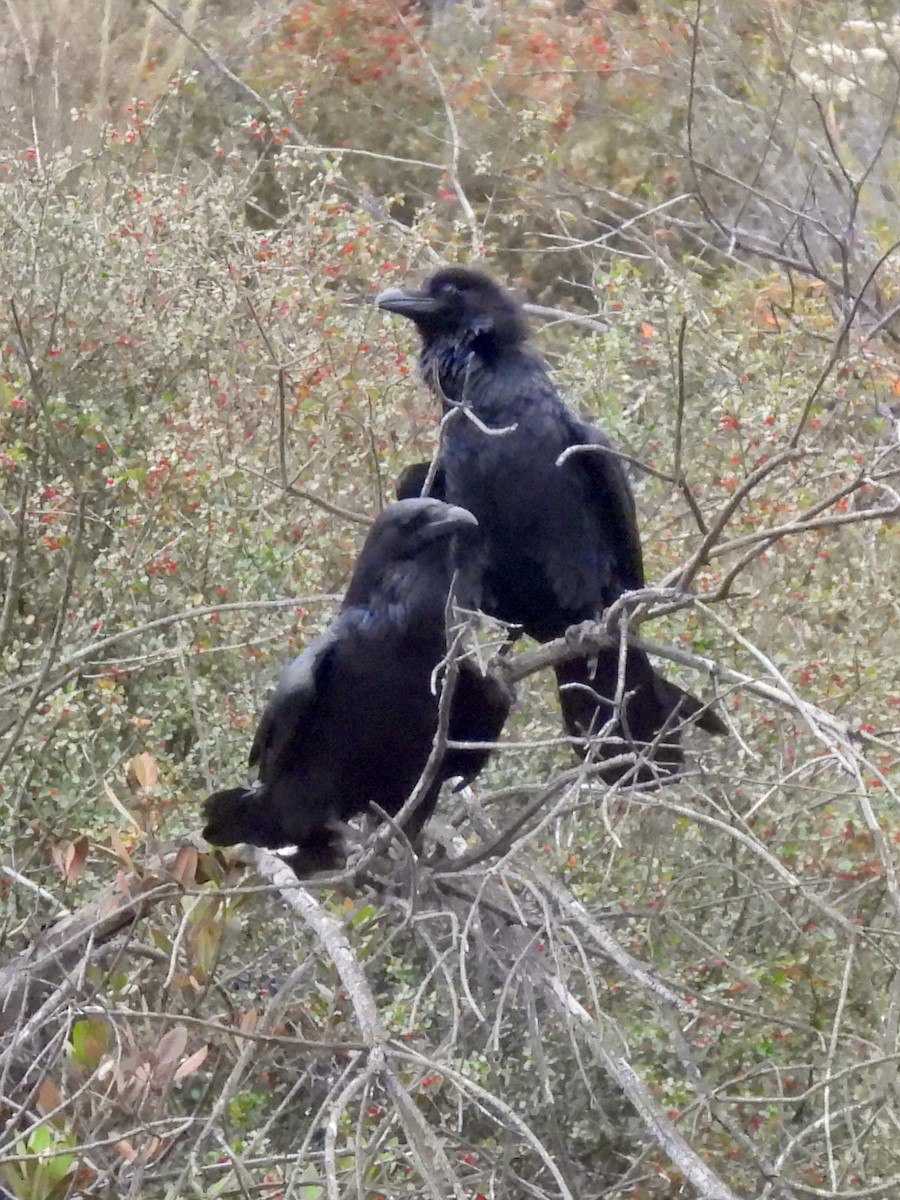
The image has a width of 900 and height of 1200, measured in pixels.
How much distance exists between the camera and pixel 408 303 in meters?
3.63

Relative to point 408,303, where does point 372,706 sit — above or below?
below

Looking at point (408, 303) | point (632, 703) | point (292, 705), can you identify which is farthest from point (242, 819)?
point (408, 303)

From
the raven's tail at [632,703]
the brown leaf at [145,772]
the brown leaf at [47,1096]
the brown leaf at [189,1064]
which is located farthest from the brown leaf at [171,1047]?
the raven's tail at [632,703]

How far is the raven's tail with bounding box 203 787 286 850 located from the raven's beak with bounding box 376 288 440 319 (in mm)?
1262

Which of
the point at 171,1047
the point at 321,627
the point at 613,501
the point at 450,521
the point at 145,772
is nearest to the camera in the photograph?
the point at 171,1047

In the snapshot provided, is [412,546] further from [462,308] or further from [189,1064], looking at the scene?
[189,1064]

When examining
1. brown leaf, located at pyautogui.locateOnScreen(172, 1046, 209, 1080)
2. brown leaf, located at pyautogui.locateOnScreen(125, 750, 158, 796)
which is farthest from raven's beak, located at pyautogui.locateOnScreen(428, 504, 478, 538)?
brown leaf, located at pyautogui.locateOnScreen(172, 1046, 209, 1080)

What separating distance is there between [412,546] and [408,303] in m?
0.87

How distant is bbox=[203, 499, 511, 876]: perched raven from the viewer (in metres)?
2.99

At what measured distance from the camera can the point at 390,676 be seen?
3.01 meters

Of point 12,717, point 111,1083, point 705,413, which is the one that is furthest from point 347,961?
point 705,413

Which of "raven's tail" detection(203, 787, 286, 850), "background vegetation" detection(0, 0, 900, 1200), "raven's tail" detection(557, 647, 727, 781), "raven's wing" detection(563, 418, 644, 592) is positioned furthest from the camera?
"raven's wing" detection(563, 418, 644, 592)

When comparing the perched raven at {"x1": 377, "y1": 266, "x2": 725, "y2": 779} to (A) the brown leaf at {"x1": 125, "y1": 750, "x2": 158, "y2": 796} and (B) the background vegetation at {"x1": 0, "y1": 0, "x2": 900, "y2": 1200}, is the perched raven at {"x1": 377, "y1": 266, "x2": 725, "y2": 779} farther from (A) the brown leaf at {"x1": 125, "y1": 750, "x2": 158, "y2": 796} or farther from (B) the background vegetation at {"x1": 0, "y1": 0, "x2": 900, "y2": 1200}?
(A) the brown leaf at {"x1": 125, "y1": 750, "x2": 158, "y2": 796}

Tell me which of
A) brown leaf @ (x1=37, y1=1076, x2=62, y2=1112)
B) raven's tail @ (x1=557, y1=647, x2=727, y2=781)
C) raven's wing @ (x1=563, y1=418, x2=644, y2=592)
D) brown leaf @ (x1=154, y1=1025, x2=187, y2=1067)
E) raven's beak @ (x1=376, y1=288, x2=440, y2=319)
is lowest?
brown leaf @ (x1=37, y1=1076, x2=62, y2=1112)
